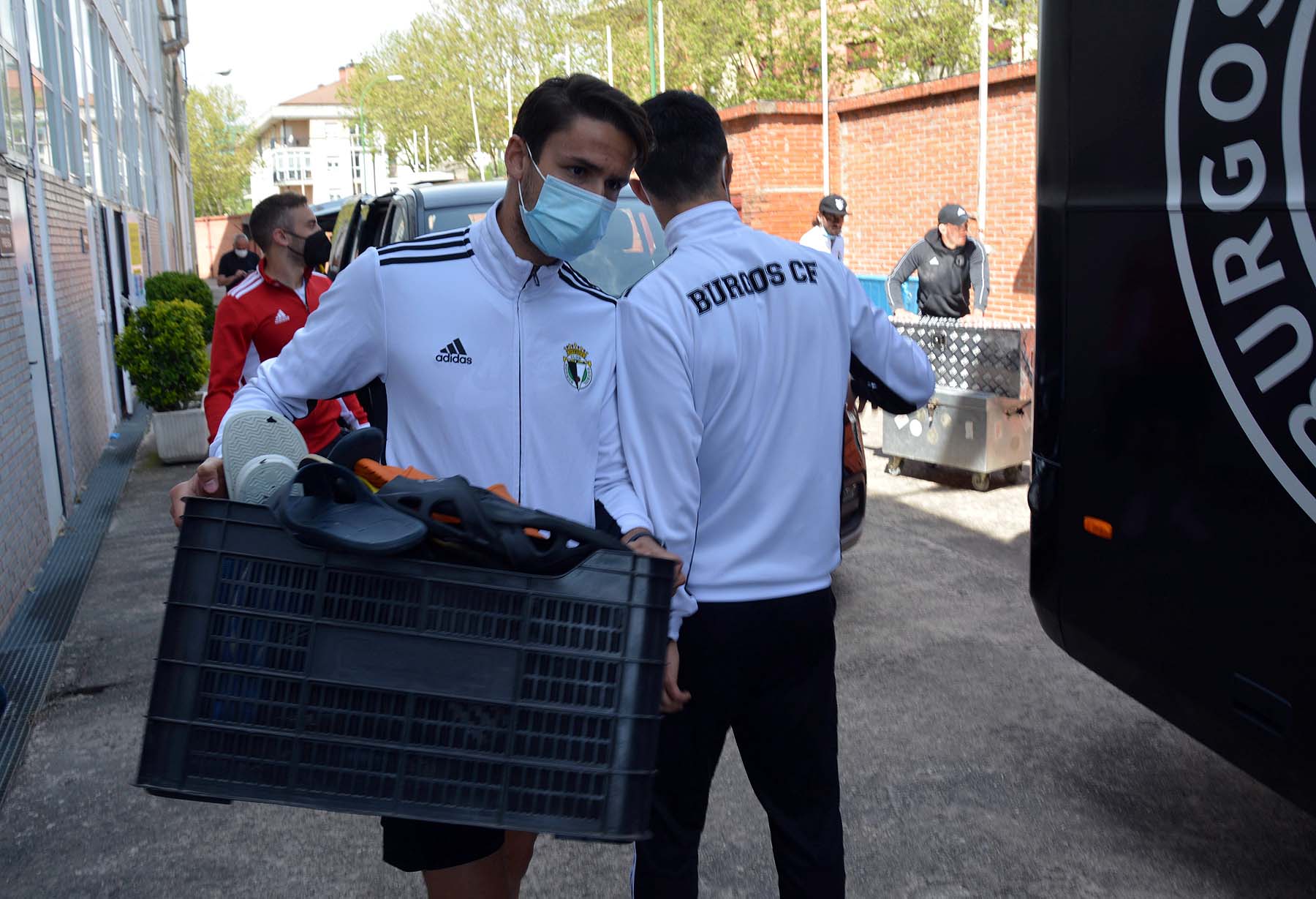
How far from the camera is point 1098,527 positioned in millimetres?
3633

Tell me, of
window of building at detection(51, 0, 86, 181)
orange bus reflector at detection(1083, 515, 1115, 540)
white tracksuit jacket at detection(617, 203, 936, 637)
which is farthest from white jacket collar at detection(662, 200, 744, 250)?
window of building at detection(51, 0, 86, 181)

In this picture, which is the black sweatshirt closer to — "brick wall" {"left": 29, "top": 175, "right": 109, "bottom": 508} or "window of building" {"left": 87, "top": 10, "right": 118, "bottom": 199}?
"brick wall" {"left": 29, "top": 175, "right": 109, "bottom": 508}

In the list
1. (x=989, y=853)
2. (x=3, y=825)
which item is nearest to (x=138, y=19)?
(x=3, y=825)

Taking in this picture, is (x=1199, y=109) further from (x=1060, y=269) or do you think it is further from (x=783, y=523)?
(x=783, y=523)

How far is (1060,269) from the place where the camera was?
3.71 m

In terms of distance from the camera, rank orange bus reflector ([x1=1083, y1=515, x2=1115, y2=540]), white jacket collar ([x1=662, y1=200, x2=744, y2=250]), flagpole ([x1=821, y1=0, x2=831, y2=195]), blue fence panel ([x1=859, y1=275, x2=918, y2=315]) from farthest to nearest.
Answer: flagpole ([x1=821, y1=0, x2=831, y2=195])
blue fence panel ([x1=859, y1=275, x2=918, y2=315])
orange bus reflector ([x1=1083, y1=515, x2=1115, y2=540])
white jacket collar ([x1=662, y1=200, x2=744, y2=250])

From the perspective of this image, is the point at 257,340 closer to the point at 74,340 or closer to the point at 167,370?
the point at 74,340

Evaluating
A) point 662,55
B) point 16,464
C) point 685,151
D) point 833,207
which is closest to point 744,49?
point 662,55

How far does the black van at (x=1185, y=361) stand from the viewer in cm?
282

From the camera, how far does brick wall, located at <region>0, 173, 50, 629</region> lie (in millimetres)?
6582

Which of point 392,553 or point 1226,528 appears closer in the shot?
point 392,553

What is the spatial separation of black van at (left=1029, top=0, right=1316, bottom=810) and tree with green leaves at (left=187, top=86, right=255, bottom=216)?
249ft

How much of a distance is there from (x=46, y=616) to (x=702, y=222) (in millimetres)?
5452

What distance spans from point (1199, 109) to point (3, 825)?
4.29 m
